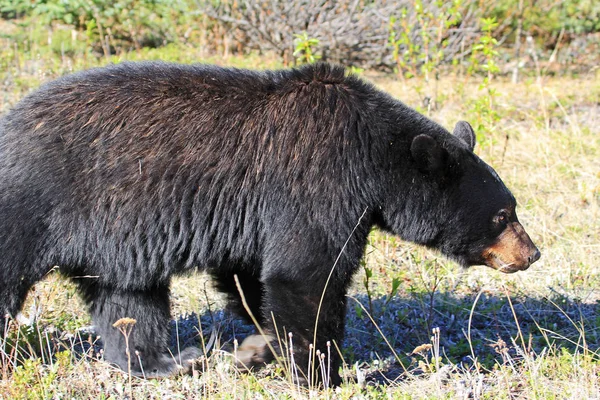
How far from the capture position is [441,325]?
17.9ft

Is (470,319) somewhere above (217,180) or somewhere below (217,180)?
below

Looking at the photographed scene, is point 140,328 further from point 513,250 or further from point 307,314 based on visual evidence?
point 513,250

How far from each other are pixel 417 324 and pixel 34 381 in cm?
255

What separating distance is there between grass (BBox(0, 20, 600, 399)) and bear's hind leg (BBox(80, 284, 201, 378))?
0.10m

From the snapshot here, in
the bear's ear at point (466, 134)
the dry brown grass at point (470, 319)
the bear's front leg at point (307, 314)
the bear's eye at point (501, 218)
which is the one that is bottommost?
the dry brown grass at point (470, 319)

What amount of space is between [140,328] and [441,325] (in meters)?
2.08

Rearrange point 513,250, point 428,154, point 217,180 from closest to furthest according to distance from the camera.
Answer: point 217,180 → point 428,154 → point 513,250

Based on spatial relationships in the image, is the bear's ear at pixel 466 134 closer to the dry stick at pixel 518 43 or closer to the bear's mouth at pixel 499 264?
the bear's mouth at pixel 499 264

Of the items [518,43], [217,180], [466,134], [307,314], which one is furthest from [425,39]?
[518,43]

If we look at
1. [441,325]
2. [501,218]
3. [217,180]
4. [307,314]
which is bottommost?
[441,325]

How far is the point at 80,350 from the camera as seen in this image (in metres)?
4.99

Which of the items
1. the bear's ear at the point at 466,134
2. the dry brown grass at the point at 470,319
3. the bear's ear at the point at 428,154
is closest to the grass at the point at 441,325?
the dry brown grass at the point at 470,319

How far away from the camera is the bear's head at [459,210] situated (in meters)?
4.30

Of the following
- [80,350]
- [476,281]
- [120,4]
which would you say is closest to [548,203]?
[476,281]
